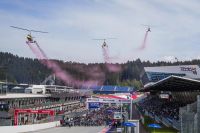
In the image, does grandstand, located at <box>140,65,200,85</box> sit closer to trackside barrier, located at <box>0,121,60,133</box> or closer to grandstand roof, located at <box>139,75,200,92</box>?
trackside barrier, located at <box>0,121,60,133</box>

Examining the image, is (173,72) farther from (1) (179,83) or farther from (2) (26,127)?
(1) (179,83)

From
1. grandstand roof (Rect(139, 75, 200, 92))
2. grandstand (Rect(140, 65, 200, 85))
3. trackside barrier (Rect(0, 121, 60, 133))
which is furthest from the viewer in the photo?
grandstand (Rect(140, 65, 200, 85))

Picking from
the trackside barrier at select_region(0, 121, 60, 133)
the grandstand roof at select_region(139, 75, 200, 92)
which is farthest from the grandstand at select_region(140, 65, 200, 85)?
the grandstand roof at select_region(139, 75, 200, 92)

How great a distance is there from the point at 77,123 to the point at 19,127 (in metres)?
16.3

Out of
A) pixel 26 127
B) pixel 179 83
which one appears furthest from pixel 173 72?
pixel 179 83

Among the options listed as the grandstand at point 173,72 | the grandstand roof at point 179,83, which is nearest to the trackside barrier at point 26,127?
the grandstand roof at point 179,83

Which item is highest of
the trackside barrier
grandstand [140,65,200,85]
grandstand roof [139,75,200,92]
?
grandstand [140,65,200,85]

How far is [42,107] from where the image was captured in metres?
84.3

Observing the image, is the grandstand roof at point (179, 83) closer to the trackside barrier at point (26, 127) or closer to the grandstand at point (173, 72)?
the trackside barrier at point (26, 127)

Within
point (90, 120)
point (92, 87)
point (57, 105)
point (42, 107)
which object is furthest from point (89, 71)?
point (90, 120)

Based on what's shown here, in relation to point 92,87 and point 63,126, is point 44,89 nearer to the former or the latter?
point 92,87

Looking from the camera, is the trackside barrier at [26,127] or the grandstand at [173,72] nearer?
the trackside barrier at [26,127]

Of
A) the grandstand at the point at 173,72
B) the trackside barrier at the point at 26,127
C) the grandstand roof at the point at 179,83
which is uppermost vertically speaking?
the grandstand at the point at 173,72

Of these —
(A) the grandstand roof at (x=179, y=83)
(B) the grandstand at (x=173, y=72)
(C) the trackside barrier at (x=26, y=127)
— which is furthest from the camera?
(B) the grandstand at (x=173, y=72)
